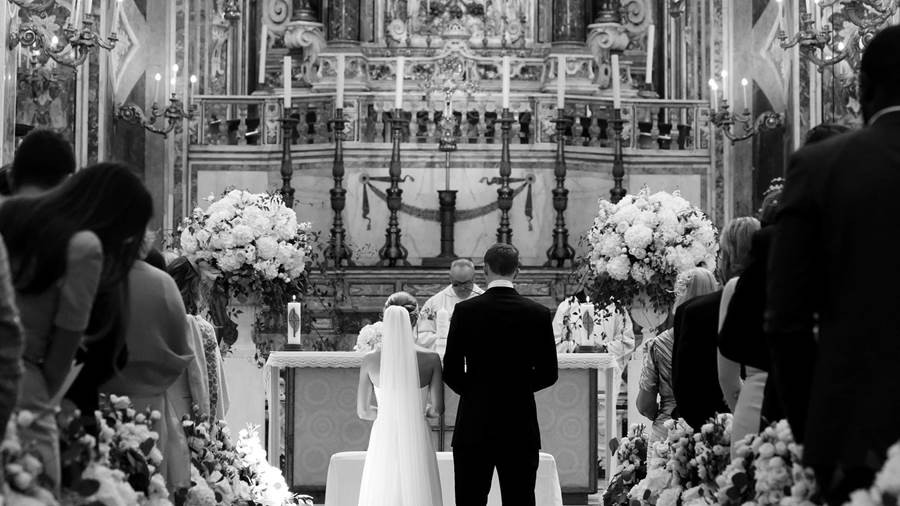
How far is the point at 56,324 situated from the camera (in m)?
4.52

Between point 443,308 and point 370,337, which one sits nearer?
point 370,337

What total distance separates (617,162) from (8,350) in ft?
43.1

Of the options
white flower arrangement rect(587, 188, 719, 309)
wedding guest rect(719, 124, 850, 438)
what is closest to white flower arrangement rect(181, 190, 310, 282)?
white flower arrangement rect(587, 188, 719, 309)

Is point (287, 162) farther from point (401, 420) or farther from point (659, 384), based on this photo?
point (659, 384)

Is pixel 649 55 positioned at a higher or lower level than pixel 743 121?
higher

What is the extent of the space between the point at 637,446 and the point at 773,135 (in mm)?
8880

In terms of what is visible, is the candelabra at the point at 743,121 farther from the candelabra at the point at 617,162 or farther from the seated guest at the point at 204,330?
the seated guest at the point at 204,330

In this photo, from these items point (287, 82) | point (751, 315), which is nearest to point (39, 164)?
point (751, 315)

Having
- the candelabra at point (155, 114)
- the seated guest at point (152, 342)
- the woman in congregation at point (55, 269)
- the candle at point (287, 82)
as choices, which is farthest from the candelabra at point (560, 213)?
the woman in congregation at point (55, 269)

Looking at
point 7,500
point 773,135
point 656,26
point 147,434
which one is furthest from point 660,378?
point 656,26

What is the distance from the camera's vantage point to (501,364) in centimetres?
815

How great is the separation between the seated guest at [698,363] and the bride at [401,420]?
7.87 ft

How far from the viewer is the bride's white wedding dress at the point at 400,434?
8984 millimetres

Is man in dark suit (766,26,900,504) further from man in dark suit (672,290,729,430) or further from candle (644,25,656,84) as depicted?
candle (644,25,656,84)
